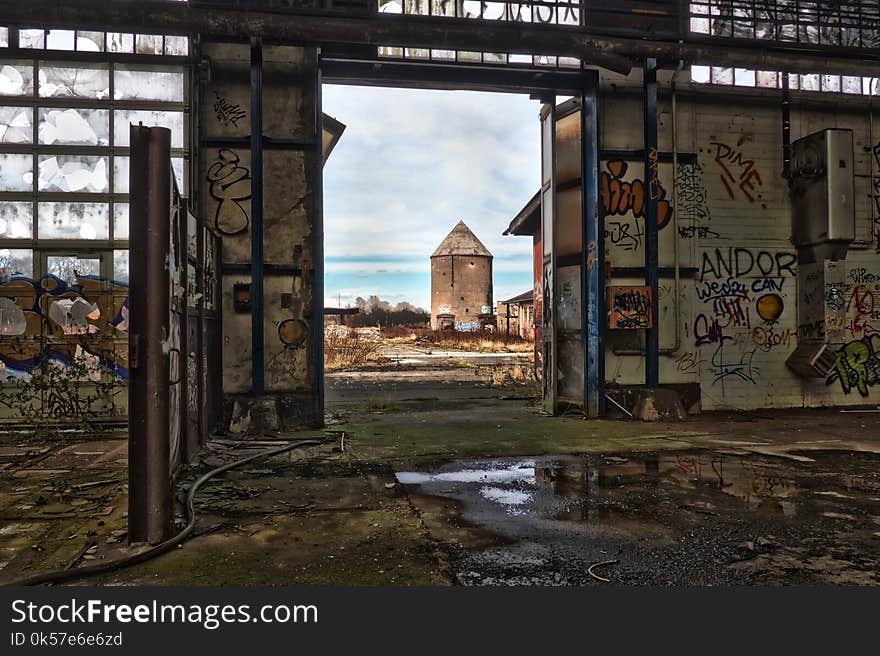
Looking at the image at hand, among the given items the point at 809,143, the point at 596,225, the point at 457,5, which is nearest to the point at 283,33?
the point at 457,5

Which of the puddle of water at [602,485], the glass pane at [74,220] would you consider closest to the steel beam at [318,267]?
the glass pane at [74,220]

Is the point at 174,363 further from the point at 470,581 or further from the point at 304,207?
the point at 304,207

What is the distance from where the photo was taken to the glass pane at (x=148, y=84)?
7629mm

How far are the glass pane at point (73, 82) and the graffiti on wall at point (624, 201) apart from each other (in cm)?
654

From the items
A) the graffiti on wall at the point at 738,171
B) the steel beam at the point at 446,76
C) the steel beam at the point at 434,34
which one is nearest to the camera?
the steel beam at the point at 434,34

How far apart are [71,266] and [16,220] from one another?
0.85 m

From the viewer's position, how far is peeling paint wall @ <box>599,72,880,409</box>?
8.64 meters

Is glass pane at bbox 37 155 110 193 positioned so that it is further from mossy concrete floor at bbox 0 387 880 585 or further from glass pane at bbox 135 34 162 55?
mossy concrete floor at bbox 0 387 880 585

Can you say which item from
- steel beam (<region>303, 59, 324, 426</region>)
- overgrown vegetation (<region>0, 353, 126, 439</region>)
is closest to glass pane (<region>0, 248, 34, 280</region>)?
overgrown vegetation (<region>0, 353, 126, 439</region>)

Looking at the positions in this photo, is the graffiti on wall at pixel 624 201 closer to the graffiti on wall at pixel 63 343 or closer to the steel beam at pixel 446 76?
the steel beam at pixel 446 76

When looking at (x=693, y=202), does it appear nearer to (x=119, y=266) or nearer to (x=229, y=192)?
(x=229, y=192)

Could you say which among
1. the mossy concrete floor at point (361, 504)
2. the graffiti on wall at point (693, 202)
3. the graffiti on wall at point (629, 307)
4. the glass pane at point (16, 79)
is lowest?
the mossy concrete floor at point (361, 504)

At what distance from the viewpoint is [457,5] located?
830 centimetres

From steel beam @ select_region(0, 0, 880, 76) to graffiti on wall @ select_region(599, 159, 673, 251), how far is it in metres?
1.39
